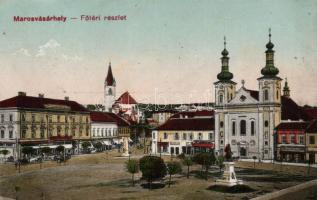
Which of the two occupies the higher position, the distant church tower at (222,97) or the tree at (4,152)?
the distant church tower at (222,97)

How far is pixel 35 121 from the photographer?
31484 mm

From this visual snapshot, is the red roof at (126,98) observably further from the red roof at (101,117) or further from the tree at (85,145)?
the tree at (85,145)

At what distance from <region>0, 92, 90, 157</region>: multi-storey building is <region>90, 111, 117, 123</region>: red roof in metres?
4.49

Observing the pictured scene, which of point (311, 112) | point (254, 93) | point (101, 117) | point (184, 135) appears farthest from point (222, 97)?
point (101, 117)

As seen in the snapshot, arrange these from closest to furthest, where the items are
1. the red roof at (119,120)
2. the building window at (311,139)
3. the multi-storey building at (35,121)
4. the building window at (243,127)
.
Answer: the multi-storey building at (35,121), the building window at (311,139), the red roof at (119,120), the building window at (243,127)

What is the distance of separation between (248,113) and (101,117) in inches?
559

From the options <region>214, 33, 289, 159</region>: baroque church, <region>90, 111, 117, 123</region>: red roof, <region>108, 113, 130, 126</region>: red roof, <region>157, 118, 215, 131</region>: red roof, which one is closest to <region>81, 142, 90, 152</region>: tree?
<region>90, 111, 117, 123</region>: red roof

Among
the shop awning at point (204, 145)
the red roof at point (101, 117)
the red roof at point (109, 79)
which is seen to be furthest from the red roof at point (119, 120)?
the red roof at point (109, 79)

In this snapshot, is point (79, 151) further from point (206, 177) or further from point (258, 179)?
point (258, 179)

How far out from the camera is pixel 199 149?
4191 centimetres

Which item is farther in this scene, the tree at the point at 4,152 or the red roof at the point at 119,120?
the red roof at the point at 119,120

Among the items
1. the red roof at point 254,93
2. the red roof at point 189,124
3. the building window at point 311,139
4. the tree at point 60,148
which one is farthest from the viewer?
the red roof at point 189,124

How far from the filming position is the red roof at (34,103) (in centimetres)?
2897

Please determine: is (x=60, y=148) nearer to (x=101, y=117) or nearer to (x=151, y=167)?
(x=101, y=117)
